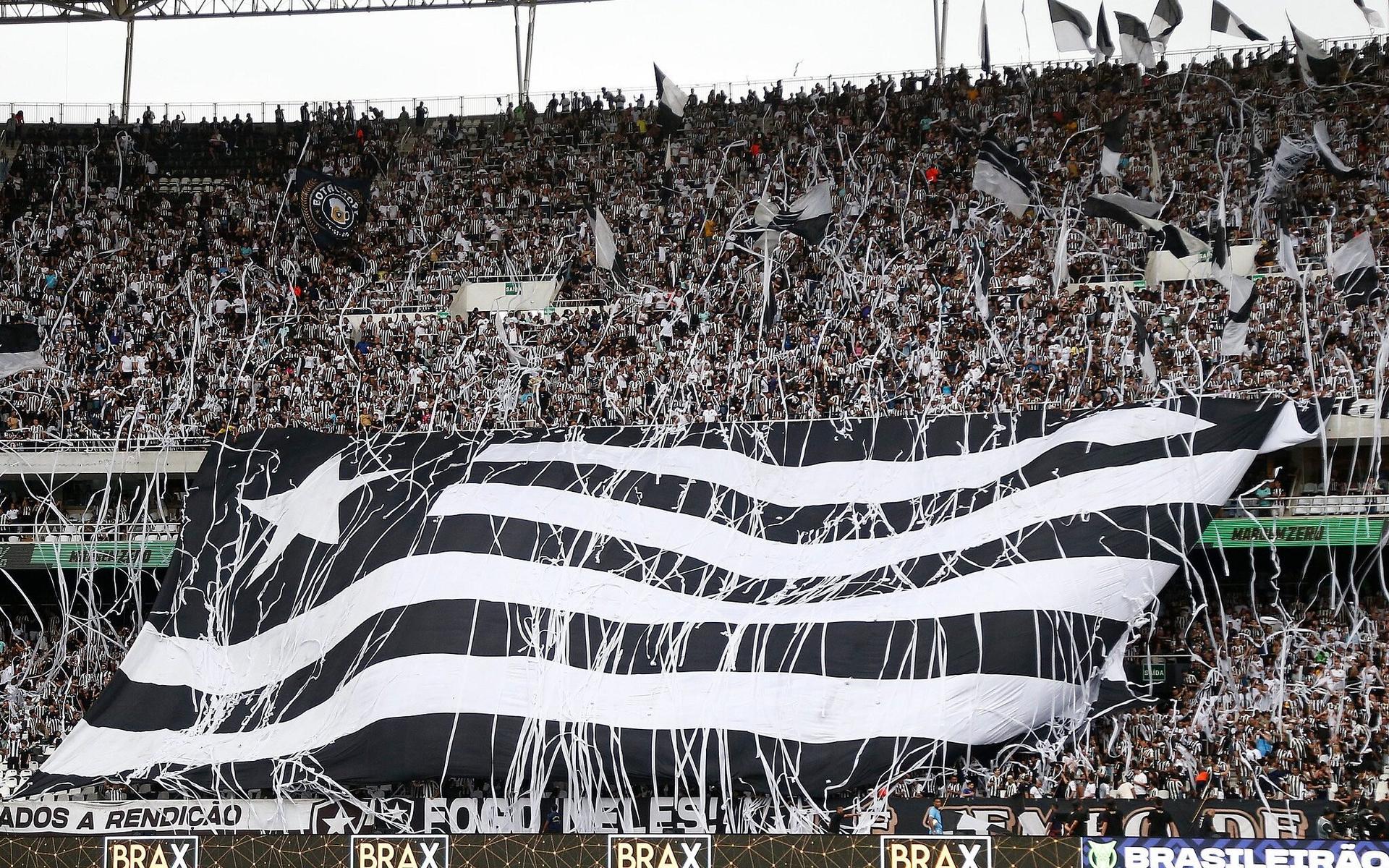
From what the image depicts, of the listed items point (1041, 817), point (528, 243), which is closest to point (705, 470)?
point (1041, 817)

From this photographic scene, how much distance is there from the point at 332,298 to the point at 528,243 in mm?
3226

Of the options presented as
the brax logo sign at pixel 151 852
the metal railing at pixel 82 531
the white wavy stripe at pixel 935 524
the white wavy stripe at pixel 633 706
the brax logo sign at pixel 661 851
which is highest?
the white wavy stripe at pixel 935 524

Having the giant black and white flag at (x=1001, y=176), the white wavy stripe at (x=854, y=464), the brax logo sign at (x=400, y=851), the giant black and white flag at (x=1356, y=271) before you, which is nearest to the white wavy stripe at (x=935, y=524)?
the white wavy stripe at (x=854, y=464)

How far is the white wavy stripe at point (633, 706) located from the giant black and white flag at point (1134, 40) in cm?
1177

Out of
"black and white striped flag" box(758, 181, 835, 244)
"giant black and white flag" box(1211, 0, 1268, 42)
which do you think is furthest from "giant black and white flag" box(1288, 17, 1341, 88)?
"black and white striped flag" box(758, 181, 835, 244)

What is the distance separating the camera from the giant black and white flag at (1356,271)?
19.1 m

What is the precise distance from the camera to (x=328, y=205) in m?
24.0

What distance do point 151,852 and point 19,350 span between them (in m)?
10.5

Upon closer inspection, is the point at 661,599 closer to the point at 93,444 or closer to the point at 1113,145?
the point at 93,444

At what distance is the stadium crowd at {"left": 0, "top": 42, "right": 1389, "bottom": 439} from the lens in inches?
773

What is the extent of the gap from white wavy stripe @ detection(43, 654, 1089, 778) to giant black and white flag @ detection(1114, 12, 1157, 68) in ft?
38.6

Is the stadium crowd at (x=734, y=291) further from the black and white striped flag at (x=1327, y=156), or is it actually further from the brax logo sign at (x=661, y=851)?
the brax logo sign at (x=661, y=851)

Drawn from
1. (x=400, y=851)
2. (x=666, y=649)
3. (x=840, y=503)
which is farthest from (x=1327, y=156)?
(x=400, y=851)

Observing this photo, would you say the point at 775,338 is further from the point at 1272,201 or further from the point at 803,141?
the point at 1272,201
